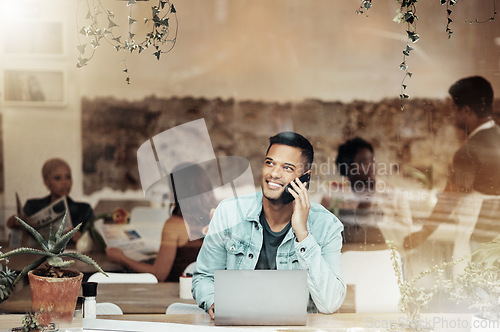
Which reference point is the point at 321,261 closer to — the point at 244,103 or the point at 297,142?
the point at 297,142

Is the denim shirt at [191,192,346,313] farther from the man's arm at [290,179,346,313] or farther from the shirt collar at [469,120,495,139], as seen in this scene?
the shirt collar at [469,120,495,139]

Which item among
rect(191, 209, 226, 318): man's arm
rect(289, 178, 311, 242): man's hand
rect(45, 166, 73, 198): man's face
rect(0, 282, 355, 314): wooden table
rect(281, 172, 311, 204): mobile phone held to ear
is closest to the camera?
rect(191, 209, 226, 318): man's arm

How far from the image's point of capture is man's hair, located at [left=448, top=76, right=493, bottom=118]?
15.8ft

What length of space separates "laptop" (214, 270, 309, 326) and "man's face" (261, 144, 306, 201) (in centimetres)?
102

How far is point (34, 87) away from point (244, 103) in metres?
1.64

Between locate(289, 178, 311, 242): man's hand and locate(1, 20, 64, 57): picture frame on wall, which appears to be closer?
locate(289, 178, 311, 242): man's hand

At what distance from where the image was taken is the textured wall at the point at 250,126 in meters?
4.75

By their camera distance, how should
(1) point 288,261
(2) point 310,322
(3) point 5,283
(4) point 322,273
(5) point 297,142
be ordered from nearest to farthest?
(3) point 5,283 → (2) point 310,322 → (4) point 322,273 → (1) point 288,261 → (5) point 297,142

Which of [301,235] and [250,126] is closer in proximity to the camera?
[301,235]

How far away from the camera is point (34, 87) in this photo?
478 cm

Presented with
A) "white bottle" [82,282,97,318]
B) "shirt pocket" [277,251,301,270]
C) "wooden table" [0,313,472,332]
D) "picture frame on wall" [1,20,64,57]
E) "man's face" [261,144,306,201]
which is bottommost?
"wooden table" [0,313,472,332]

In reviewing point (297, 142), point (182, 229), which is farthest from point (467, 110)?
point (182, 229)

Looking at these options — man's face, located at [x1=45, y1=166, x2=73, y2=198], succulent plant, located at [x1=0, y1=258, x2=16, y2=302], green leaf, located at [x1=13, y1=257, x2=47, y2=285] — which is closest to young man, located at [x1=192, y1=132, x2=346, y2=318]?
green leaf, located at [x1=13, y1=257, x2=47, y2=285]

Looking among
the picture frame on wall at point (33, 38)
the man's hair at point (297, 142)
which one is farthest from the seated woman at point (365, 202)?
the picture frame on wall at point (33, 38)
